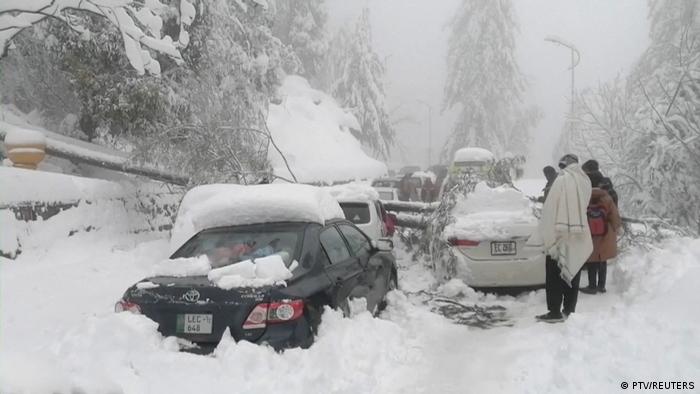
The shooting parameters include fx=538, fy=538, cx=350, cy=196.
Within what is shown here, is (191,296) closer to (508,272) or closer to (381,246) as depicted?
(381,246)

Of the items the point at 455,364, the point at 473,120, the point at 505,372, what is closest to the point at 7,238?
the point at 455,364

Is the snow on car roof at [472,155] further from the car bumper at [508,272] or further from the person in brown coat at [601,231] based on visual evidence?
the car bumper at [508,272]

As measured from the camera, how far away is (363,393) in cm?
393

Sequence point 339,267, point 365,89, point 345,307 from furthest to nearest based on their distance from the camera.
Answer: point 365,89, point 339,267, point 345,307

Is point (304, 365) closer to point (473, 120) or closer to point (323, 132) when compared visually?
point (323, 132)

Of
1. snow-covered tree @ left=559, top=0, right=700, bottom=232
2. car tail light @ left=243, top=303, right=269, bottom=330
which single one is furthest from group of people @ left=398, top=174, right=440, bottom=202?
car tail light @ left=243, top=303, right=269, bottom=330

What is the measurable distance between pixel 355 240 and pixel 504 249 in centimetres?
221

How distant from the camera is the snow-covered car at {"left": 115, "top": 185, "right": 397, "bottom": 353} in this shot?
402cm

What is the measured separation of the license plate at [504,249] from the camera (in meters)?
7.07

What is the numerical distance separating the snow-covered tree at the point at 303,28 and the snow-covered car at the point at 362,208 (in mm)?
26125

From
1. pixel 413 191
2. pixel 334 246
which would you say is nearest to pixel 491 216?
pixel 334 246

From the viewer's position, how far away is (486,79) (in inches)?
1515

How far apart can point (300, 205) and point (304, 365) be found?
5.51 feet

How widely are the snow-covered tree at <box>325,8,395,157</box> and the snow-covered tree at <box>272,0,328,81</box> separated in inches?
104
